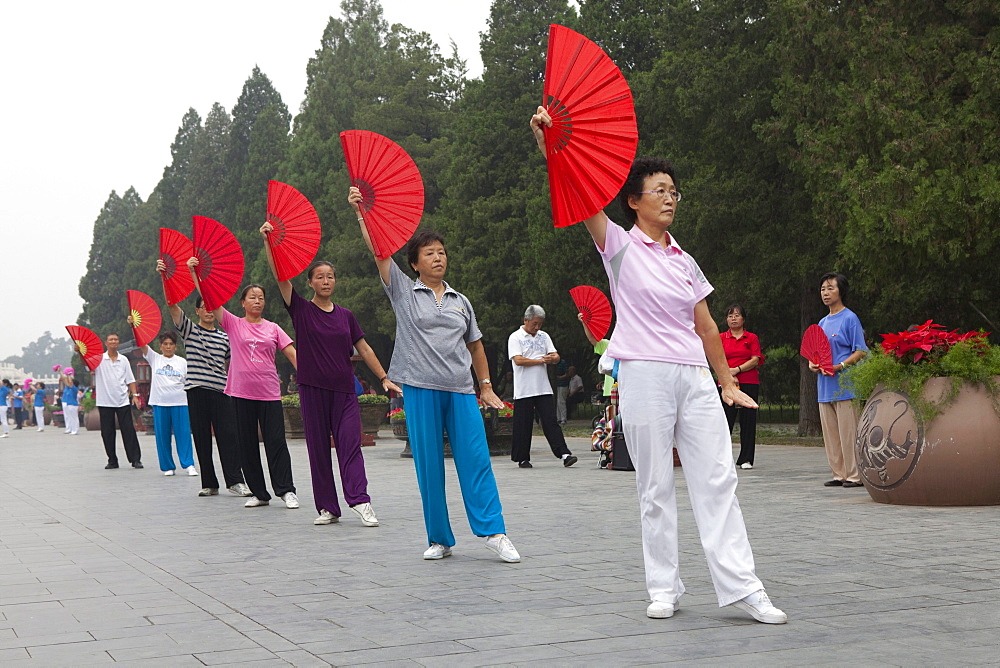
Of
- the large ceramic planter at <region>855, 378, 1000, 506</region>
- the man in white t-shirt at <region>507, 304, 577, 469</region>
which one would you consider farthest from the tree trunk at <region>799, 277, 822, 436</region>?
the large ceramic planter at <region>855, 378, 1000, 506</region>

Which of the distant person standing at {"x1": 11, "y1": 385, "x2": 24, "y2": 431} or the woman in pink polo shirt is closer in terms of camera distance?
the woman in pink polo shirt

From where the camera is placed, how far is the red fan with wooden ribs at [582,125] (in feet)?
18.0

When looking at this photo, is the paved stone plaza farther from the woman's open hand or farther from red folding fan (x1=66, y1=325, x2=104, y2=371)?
red folding fan (x1=66, y1=325, x2=104, y2=371)

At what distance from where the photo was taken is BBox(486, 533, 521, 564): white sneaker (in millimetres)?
6945

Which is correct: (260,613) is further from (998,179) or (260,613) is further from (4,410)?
(4,410)

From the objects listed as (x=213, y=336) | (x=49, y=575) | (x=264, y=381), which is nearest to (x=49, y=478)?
(x=213, y=336)

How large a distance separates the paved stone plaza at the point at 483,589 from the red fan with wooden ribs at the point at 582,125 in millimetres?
1895

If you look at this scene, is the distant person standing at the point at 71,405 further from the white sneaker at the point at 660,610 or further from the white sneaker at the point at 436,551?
A: the white sneaker at the point at 660,610

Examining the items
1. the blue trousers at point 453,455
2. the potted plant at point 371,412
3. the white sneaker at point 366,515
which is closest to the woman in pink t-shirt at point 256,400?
the white sneaker at point 366,515

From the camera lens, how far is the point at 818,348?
11.0 metres

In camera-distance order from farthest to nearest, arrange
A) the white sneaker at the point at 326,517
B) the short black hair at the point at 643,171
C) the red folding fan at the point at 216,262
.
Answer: the red folding fan at the point at 216,262 < the white sneaker at the point at 326,517 < the short black hair at the point at 643,171

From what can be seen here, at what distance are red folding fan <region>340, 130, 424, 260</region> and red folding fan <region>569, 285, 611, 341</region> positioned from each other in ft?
22.9

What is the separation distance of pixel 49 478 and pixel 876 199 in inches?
474

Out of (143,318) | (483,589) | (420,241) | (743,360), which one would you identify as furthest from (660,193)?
(143,318)
